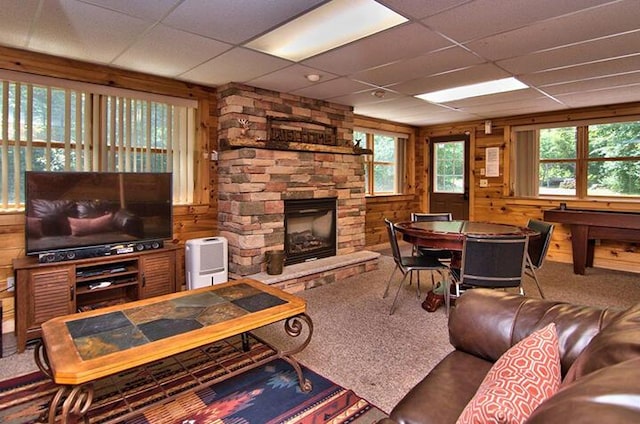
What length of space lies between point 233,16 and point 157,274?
89.1 inches

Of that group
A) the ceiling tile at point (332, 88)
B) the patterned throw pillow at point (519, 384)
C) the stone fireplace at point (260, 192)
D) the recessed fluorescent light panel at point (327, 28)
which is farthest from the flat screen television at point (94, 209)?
the patterned throw pillow at point (519, 384)

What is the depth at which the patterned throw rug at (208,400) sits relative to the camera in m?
1.92

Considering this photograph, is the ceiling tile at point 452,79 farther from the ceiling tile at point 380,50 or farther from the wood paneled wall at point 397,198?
the wood paneled wall at point 397,198

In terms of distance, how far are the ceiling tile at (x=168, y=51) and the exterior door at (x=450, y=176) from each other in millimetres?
4886

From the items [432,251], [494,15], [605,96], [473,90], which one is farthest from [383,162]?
[494,15]

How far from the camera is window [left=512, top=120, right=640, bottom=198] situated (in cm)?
505

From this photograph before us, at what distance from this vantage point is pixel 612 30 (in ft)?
8.43

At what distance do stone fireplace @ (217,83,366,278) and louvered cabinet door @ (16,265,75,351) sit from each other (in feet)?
5.15

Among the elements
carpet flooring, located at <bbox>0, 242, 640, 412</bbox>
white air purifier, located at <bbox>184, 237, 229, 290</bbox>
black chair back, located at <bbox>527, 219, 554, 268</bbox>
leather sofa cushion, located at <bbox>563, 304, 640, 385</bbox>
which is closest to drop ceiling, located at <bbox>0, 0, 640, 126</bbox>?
black chair back, located at <bbox>527, 219, 554, 268</bbox>

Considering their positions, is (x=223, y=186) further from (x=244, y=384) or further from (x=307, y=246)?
(x=244, y=384)

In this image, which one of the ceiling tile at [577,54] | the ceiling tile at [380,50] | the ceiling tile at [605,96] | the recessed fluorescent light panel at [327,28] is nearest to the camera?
the recessed fluorescent light panel at [327,28]

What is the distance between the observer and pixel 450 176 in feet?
22.5

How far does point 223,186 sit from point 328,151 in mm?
1381

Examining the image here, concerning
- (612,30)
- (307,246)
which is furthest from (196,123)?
(612,30)
